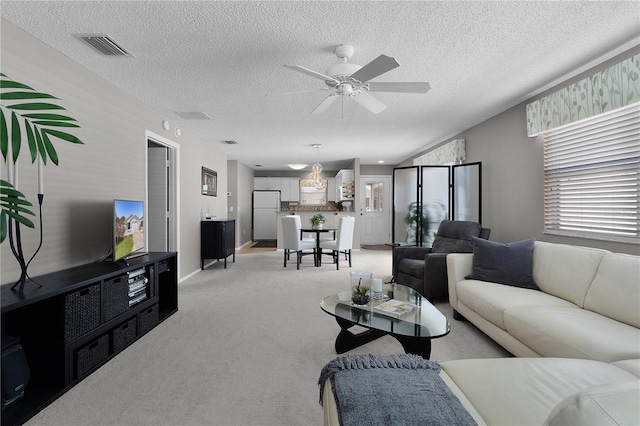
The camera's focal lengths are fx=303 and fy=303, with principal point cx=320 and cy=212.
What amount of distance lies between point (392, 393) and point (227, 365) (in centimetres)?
150

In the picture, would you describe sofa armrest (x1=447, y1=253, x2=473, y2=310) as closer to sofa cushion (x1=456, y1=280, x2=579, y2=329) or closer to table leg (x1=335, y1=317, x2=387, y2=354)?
sofa cushion (x1=456, y1=280, x2=579, y2=329)

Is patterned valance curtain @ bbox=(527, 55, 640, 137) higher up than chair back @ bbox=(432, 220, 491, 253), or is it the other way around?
patterned valance curtain @ bbox=(527, 55, 640, 137)

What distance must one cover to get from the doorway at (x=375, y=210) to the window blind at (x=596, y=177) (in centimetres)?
587

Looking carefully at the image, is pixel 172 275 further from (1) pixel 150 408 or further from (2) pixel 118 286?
(1) pixel 150 408

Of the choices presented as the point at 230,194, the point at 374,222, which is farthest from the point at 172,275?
the point at 374,222

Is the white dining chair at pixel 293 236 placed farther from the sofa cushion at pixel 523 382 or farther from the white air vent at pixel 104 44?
the sofa cushion at pixel 523 382

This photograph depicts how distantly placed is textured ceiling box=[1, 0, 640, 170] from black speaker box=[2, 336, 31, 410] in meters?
2.03

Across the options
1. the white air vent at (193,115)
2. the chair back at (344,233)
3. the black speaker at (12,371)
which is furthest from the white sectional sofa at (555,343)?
the white air vent at (193,115)

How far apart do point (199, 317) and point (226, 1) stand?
107 inches

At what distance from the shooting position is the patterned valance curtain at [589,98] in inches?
89.6

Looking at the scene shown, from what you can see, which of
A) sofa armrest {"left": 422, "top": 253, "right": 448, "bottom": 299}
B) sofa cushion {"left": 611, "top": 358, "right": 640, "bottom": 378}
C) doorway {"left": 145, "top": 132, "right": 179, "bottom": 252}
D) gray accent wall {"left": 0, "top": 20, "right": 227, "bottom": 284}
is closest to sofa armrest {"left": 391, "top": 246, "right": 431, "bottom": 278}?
sofa armrest {"left": 422, "top": 253, "right": 448, "bottom": 299}

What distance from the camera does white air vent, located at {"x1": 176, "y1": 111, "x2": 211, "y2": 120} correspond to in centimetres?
398

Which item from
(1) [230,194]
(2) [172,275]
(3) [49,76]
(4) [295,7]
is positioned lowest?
(2) [172,275]

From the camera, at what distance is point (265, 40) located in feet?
7.45
